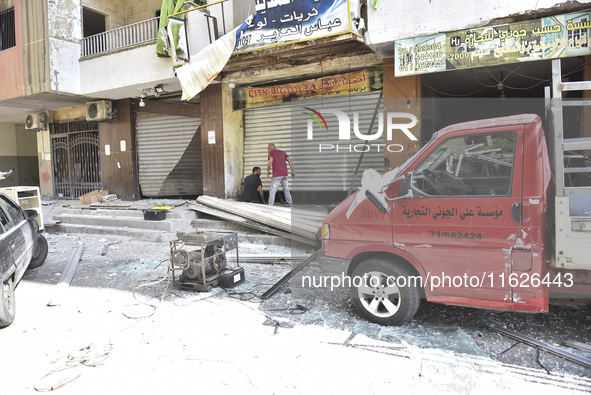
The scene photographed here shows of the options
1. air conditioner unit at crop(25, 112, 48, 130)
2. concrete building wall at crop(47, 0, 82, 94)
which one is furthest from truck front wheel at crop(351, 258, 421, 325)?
air conditioner unit at crop(25, 112, 48, 130)

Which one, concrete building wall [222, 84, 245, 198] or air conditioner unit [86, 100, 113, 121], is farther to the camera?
air conditioner unit [86, 100, 113, 121]

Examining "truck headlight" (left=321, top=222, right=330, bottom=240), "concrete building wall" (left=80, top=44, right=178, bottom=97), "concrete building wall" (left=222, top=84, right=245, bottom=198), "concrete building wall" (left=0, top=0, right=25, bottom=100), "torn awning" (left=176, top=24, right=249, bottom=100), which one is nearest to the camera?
"truck headlight" (left=321, top=222, right=330, bottom=240)

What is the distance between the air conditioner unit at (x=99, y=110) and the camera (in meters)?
13.3

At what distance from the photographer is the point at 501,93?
38.4ft

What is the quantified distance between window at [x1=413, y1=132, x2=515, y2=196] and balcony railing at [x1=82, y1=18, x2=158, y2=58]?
32.5 feet

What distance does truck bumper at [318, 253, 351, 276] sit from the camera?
13.9 feet

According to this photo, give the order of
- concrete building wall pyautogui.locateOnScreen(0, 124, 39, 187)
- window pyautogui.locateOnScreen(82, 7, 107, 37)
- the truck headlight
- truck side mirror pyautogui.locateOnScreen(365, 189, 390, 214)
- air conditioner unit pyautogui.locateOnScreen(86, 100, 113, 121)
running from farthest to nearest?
concrete building wall pyautogui.locateOnScreen(0, 124, 39, 187)
window pyautogui.locateOnScreen(82, 7, 107, 37)
air conditioner unit pyautogui.locateOnScreen(86, 100, 113, 121)
the truck headlight
truck side mirror pyautogui.locateOnScreen(365, 189, 390, 214)

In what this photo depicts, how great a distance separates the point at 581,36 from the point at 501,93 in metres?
5.46

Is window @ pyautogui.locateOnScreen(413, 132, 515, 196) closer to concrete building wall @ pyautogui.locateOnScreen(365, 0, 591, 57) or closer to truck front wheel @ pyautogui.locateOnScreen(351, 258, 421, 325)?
truck front wheel @ pyautogui.locateOnScreen(351, 258, 421, 325)

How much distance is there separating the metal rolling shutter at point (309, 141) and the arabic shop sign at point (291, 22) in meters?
2.13

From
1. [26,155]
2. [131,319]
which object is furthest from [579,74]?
[26,155]

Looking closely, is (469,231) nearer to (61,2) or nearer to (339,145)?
(339,145)

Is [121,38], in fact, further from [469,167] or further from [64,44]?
[469,167]

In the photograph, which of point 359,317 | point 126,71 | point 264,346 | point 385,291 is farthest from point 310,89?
point 264,346
